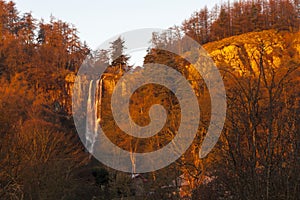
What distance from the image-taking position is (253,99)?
7.03 feet

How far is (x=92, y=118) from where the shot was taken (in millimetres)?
31984

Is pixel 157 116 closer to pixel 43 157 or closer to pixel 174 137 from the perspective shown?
pixel 174 137

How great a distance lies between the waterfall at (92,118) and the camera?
95.1ft

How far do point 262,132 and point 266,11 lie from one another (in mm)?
49554

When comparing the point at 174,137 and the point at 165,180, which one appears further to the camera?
the point at 174,137

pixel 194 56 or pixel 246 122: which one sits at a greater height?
pixel 194 56

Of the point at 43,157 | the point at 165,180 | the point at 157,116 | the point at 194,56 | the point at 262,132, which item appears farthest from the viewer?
the point at 194,56

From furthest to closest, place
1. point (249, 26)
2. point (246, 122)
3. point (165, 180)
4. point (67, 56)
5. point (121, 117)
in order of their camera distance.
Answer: point (249, 26)
point (67, 56)
point (121, 117)
point (165, 180)
point (246, 122)

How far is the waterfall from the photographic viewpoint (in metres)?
29.0

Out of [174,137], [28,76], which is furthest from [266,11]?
[174,137]

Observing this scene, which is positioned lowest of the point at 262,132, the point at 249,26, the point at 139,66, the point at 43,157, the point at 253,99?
the point at 43,157

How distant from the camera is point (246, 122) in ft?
6.98

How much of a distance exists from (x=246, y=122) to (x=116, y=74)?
29.3 meters

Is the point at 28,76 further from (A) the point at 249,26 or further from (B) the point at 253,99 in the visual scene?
(B) the point at 253,99
